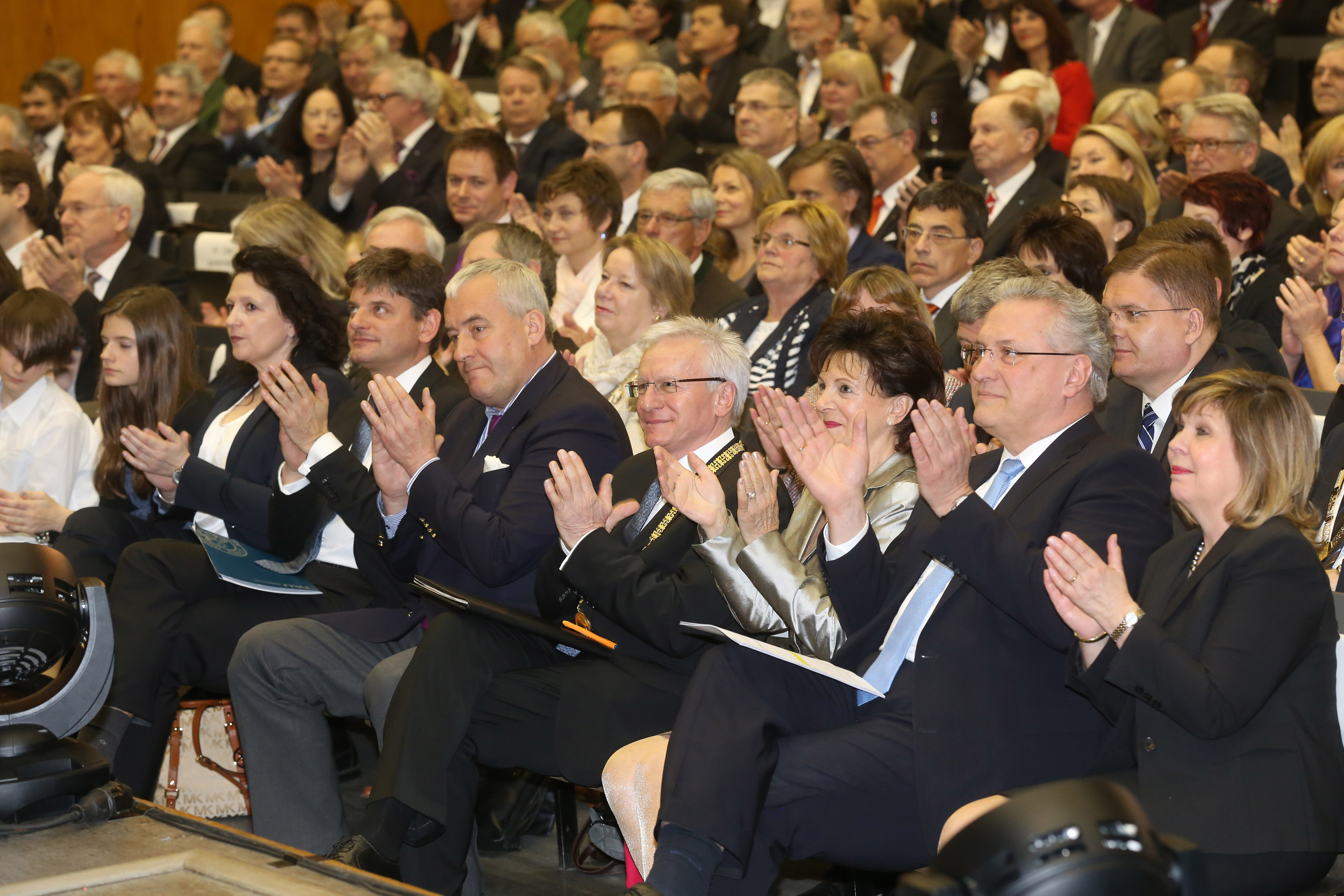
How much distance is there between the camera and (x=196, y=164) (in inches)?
326

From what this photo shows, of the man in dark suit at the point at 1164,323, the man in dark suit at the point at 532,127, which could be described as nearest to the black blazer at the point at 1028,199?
the man in dark suit at the point at 1164,323

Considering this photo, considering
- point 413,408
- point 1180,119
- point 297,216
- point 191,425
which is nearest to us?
point 413,408

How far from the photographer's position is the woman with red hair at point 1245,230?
4.15m

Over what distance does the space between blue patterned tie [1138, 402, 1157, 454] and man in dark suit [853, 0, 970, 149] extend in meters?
3.84

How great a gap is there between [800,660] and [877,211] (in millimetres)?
3761

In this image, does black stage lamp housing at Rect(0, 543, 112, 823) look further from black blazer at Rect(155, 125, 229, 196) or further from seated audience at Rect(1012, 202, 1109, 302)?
black blazer at Rect(155, 125, 229, 196)

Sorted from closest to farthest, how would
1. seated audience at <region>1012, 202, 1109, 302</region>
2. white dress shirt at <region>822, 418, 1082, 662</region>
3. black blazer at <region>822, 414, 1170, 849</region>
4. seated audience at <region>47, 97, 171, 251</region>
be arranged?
black blazer at <region>822, 414, 1170, 849</region> → white dress shirt at <region>822, 418, 1082, 662</region> → seated audience at <region>1012, 202, 1109, 302</region> → seated audience at <region>47, 97, 171, 251</region>

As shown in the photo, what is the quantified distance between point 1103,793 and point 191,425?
10.1ft

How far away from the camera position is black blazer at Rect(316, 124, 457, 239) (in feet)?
20.9

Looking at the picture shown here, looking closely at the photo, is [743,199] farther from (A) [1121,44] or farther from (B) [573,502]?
(A) [1121,44]

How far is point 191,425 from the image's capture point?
4016 mm

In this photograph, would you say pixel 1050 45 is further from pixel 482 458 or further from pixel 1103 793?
pixel 1103 793

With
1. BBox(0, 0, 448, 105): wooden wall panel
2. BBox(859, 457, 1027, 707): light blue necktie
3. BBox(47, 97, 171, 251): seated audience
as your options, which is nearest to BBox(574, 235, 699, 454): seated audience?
BBox(859, 457, 1027, 707): light blue necktie

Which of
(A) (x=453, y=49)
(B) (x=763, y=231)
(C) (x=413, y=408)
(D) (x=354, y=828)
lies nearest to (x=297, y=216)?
(B) (x=763, y=231)
